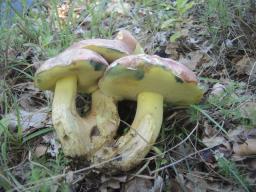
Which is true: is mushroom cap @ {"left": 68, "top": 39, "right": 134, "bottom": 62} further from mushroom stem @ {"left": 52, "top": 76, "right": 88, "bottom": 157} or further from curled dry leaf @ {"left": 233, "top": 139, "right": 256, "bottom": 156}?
curled dry leaf @ {"left": 233, "top": 139, "right": 256, "bottom": 156}

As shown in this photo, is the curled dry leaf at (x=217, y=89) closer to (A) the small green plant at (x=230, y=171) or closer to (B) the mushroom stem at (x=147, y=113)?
(B) the mushroom stem at (x=147, y=113)

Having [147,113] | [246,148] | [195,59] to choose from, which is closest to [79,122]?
[147,113]

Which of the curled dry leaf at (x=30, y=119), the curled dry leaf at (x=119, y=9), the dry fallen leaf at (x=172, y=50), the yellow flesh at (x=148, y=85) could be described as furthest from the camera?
the curled dry leaf at (x=119, y=9)

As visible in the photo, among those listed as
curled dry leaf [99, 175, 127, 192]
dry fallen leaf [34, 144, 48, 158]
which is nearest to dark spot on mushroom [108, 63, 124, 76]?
curled dry leaf [99, 175, 127, 192]

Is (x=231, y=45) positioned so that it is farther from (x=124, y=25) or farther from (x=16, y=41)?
(x=16, y=41)

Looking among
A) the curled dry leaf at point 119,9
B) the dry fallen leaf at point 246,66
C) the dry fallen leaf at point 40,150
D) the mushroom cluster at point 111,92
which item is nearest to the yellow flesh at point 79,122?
the mushroom cluster at point 111,92

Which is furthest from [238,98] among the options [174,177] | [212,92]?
[174,177]
